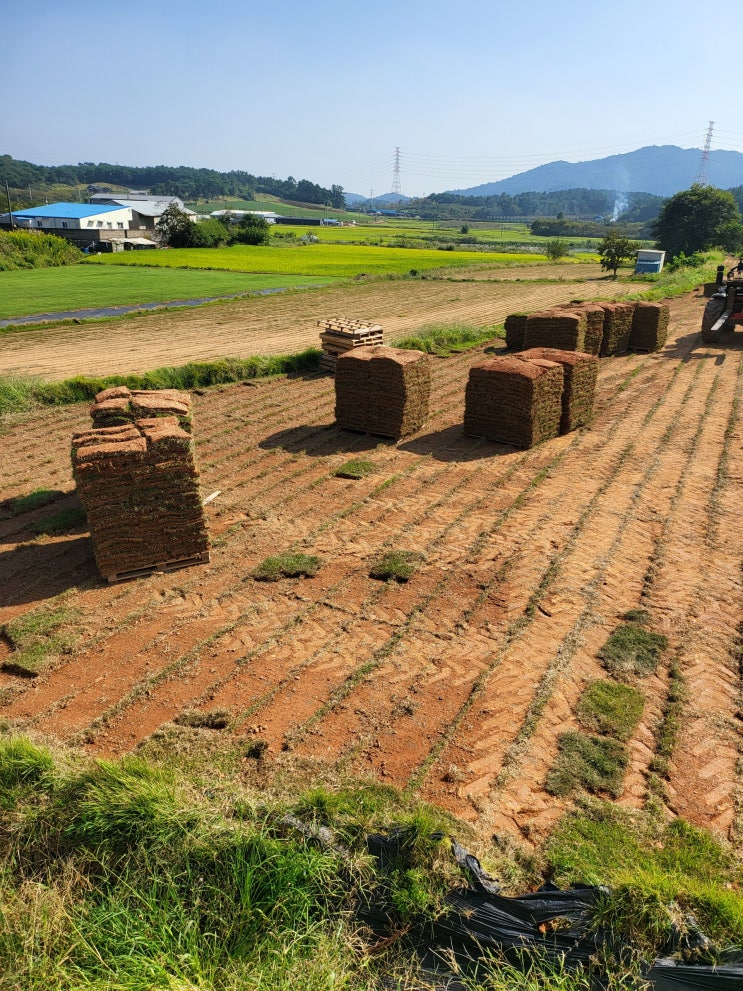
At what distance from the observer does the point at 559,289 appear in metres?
43.3

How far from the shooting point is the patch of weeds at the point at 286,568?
26.7ft

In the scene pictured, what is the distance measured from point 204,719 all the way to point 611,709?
11.9 ft

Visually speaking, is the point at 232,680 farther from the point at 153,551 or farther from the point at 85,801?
the point at 153,551

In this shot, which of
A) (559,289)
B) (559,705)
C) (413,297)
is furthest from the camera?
(559,289)

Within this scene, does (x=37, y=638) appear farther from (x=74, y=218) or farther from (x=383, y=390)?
(x=74, y=218)

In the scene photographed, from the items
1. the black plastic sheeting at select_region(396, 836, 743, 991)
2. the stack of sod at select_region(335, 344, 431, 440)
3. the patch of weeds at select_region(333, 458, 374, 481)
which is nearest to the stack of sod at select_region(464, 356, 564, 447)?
the stack of sod at select_region(335, 344, 431, 440)

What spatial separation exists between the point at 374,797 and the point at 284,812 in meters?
0.69

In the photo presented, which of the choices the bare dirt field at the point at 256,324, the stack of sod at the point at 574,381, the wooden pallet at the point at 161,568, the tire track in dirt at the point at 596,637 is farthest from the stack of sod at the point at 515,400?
the bare dirt field at the point at 256,324

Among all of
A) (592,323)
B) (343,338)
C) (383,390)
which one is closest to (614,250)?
(592,323)

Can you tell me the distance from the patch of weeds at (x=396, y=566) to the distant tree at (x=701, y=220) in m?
85.4

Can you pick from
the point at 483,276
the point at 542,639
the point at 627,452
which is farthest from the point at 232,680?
the point at 483,276

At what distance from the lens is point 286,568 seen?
827cm

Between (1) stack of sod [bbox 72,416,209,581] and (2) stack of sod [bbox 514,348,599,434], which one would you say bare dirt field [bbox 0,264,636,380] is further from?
(1) stack of sod [bbox 72,416,209,581]

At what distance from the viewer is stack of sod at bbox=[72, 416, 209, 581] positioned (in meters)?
7.68
